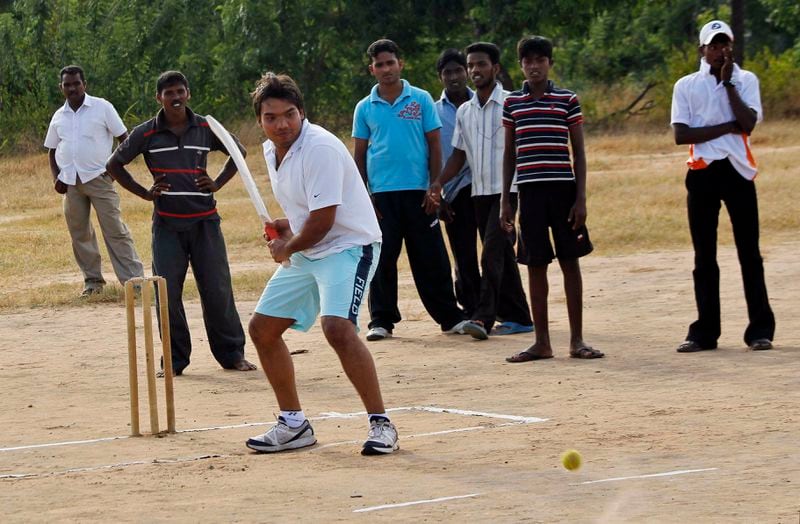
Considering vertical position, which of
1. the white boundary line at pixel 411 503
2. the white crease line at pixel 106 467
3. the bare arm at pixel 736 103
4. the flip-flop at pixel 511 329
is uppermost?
the bare arm at pixel 736 103

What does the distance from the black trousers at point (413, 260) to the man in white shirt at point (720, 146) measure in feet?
6.75

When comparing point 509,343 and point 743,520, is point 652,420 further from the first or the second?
point 509,343

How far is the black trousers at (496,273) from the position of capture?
1012 cm

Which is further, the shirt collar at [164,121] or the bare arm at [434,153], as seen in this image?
the bare arm at [434,153]

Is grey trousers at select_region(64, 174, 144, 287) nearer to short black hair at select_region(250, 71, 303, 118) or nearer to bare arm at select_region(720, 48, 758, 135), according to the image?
bare arm at select_region(720, 48, 758, 135)

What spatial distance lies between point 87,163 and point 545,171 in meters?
5.65

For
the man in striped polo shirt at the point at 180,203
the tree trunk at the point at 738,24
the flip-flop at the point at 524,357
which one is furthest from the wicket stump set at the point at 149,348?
the tree trunk at the point at 738,24

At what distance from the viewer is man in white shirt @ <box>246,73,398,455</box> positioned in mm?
6504

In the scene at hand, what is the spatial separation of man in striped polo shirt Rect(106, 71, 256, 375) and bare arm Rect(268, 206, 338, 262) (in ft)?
9.21

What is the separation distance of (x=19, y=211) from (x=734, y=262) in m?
11.6

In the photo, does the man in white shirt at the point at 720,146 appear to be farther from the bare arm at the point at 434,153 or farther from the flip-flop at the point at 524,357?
the bare arm at the point at 434,153

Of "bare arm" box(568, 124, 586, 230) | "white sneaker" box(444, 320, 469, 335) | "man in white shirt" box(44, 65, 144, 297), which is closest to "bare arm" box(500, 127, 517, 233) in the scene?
"bare arm" box(568, 124, 586, 230)

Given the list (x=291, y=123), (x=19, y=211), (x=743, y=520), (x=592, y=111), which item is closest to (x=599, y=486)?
(x=743, y=520)

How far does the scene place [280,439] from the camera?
6734 mm
